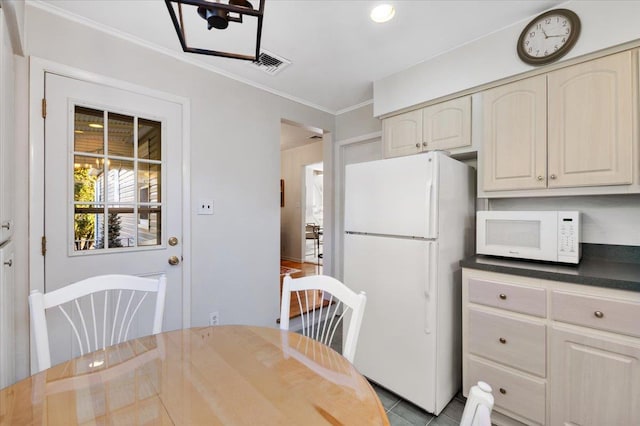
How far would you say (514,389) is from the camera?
5.28 ft

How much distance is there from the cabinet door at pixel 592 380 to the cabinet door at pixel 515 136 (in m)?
0.89

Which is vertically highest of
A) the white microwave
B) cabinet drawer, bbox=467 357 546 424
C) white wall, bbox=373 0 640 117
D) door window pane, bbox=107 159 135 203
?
white wall, bbox=373 0 640 117

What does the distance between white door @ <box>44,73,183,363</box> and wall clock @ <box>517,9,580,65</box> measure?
7.86ft

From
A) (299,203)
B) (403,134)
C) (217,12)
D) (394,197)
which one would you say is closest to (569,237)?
(394,197)

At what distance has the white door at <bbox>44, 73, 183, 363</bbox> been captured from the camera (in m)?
1.69

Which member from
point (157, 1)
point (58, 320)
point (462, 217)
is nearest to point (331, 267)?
point (462, 217)

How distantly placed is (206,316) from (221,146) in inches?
55.0

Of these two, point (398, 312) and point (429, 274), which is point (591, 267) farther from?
point (398, 312)

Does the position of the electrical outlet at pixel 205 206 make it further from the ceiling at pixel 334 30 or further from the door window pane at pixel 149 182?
the ceiling at pixel 334 30

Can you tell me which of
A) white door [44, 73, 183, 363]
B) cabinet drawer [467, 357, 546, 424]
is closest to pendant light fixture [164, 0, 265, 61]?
white door [44, 73, 183, 363]

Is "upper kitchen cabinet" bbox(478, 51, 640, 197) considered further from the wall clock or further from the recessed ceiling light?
the recessed ceiling light

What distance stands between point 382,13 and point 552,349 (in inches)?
82.4

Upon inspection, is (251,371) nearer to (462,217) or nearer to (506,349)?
(506,349)

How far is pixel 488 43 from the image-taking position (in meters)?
1.91
